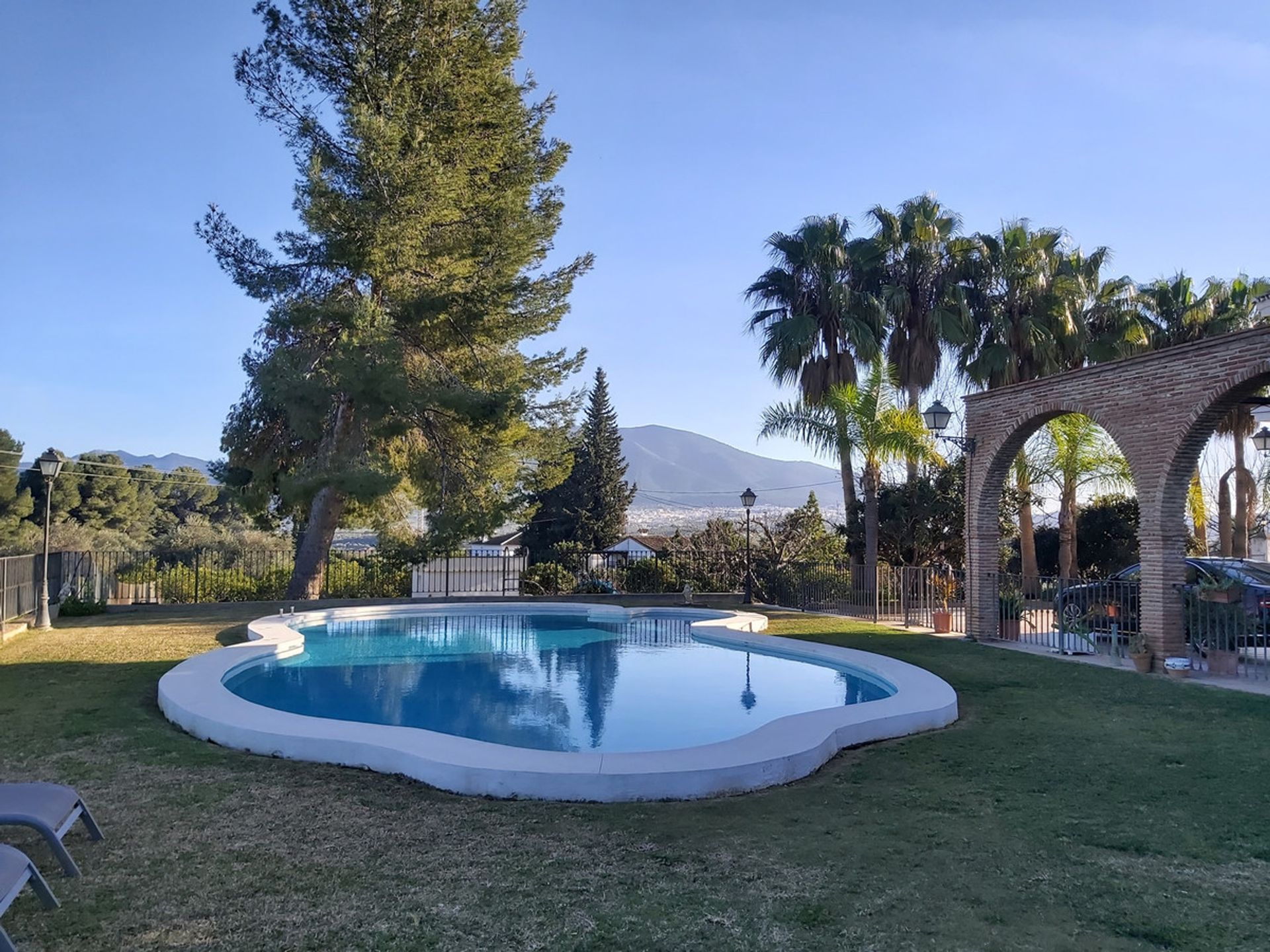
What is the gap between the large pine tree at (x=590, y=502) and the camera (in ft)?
146

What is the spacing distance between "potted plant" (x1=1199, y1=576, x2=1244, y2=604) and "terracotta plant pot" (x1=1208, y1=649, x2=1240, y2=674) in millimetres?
618

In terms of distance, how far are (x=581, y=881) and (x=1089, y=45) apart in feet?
41.5

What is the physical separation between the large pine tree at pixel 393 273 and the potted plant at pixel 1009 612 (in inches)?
409

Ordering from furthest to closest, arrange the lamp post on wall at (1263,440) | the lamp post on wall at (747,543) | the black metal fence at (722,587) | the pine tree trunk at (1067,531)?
the pine tree trunk at (1067,531)
the lamp post on wall at (747,543)
the lamp post on wall at (1263,440)
the black metal fence at (722,587)

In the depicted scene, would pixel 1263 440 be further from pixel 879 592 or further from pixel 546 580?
pixel 546 580

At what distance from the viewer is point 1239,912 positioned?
3582mm

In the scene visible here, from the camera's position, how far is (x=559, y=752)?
19.8 ft

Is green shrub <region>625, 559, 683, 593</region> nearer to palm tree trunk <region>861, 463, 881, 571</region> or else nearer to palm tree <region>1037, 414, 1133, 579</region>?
palm tree trunk <region>861, 463, 881, 571</region>

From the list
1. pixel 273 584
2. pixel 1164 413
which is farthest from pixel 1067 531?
pixel 273 584

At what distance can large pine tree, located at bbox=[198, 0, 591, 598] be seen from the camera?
57.9ft

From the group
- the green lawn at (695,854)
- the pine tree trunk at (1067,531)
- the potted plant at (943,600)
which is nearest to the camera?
the green lawn at (695,854)

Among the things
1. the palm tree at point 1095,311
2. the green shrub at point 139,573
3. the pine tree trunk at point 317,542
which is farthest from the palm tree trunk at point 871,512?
the green shrub at point 139,573

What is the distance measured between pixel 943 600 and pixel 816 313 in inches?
353

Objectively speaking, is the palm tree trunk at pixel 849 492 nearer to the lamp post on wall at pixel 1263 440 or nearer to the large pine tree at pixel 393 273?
the large pine tree at pixel 393 273
